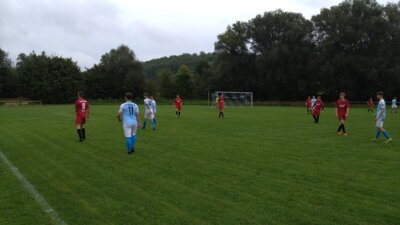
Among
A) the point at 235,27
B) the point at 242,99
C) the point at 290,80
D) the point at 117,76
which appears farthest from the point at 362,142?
the point at 117,76

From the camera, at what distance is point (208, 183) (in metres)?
7.52

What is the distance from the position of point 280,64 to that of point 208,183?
64.3m

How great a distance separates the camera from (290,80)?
70312 millimetres

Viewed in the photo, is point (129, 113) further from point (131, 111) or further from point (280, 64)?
point (280, 64)

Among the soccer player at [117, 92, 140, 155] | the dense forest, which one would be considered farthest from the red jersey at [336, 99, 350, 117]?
the dense forest

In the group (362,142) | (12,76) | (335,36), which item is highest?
(335,36)

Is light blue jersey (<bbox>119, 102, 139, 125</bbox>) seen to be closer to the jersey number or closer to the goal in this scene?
the jersey number

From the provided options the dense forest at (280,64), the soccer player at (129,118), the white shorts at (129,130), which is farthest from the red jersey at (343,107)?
the dense forest at (280,64)

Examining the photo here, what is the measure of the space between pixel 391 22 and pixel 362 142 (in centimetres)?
5488

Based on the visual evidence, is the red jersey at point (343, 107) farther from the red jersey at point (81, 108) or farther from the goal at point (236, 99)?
the goal at point (236, 99)

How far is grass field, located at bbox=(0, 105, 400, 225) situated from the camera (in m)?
5.59

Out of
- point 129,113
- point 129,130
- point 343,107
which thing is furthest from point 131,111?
point 343,107

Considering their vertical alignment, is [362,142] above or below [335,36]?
below

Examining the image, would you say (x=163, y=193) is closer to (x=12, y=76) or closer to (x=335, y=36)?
(x=335, y=36)
